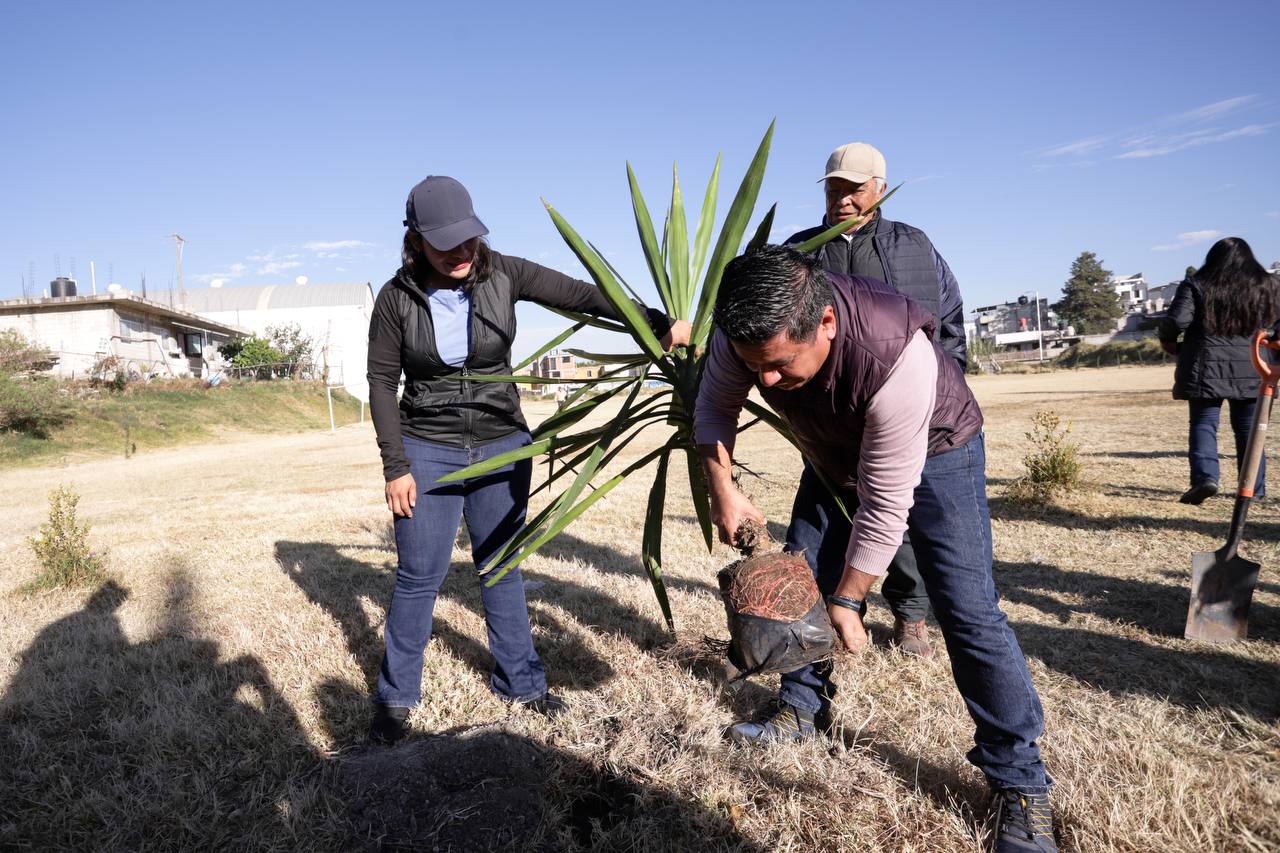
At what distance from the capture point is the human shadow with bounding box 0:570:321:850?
89.4 inches

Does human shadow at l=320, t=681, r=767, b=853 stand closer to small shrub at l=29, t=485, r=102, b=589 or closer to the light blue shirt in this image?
the light blue shirt

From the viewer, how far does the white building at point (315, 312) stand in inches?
1793

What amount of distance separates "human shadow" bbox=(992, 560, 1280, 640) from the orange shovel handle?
1.03m

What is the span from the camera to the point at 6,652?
3.80 meters

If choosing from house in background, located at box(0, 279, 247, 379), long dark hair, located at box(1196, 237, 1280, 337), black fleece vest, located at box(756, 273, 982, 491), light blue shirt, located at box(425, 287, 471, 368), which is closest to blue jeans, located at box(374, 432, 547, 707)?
light blue shirt, located at box(425, 287, 471, 368)

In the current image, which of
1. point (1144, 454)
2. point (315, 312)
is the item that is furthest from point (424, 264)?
point (315, 312)

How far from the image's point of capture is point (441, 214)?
98.3 inches

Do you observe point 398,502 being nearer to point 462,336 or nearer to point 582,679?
point 462,336

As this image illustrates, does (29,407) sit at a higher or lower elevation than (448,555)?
higher

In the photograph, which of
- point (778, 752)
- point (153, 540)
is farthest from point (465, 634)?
point (153, 540)

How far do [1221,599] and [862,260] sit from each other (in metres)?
2.26

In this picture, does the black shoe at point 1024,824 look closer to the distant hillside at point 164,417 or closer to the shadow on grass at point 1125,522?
the shadow on grass at point 1125,522

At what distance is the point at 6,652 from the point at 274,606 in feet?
3.98

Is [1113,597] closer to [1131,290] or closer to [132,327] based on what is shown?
[132,327]
